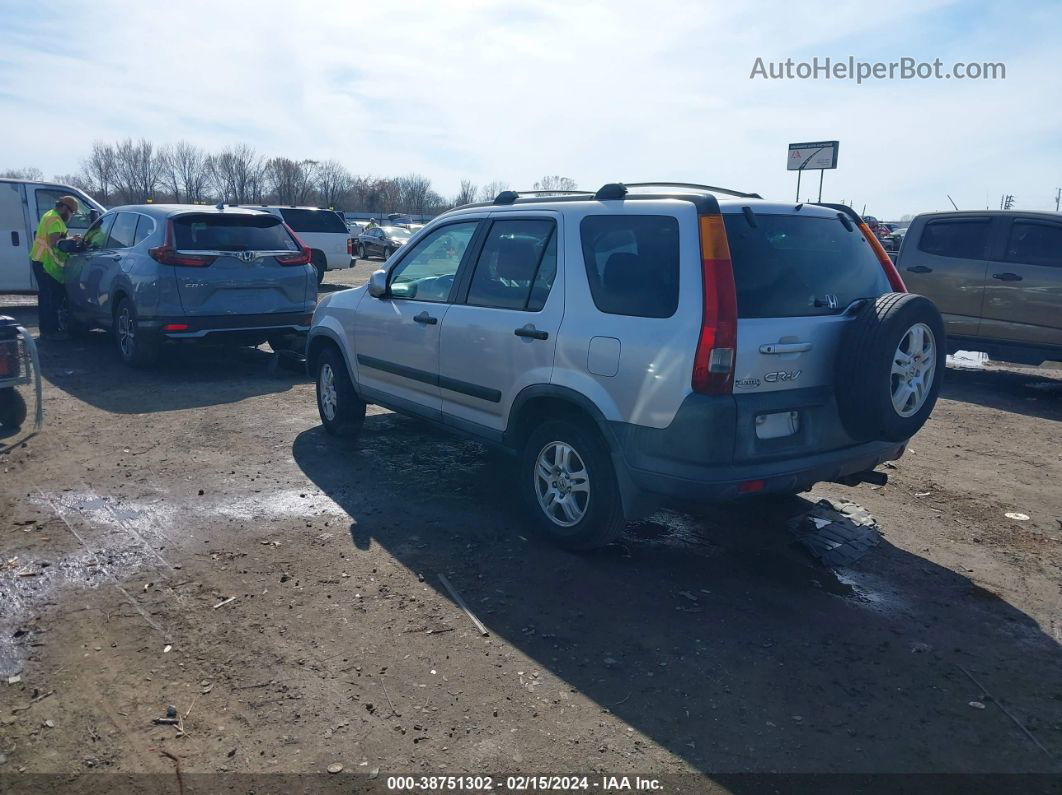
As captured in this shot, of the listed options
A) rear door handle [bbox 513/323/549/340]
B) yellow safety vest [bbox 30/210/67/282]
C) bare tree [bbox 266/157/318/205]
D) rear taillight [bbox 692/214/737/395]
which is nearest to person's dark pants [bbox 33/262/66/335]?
yellow safety vest [bbox 30/210/67/282]

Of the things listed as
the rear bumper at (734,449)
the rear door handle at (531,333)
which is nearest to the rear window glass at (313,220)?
the rear door handle at (531,333)

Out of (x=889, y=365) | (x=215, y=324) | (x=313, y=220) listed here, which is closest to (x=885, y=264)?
(x=889, y=365)

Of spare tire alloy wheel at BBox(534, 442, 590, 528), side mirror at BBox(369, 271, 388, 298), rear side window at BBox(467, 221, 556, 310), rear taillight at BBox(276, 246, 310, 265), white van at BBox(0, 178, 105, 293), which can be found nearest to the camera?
spare tire alloy wheel at BBox(534, 442, 590, 528)

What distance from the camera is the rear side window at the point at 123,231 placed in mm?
9234

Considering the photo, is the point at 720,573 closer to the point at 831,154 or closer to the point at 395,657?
the point at 395,657

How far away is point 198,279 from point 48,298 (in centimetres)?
372

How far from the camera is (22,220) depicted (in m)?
13.3

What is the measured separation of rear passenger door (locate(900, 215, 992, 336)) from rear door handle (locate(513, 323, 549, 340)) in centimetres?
721

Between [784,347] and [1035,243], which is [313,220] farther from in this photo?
[784,347]

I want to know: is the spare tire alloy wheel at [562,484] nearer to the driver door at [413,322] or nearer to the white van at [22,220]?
the driver door at [413,322]

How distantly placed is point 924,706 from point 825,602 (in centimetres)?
89

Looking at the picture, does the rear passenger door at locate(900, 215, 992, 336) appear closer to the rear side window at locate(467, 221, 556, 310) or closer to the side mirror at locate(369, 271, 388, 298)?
the rear side window at locate(467, 221, 556, 310)

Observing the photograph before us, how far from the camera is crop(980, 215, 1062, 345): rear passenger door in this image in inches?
359

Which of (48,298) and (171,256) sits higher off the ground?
(171,256)
